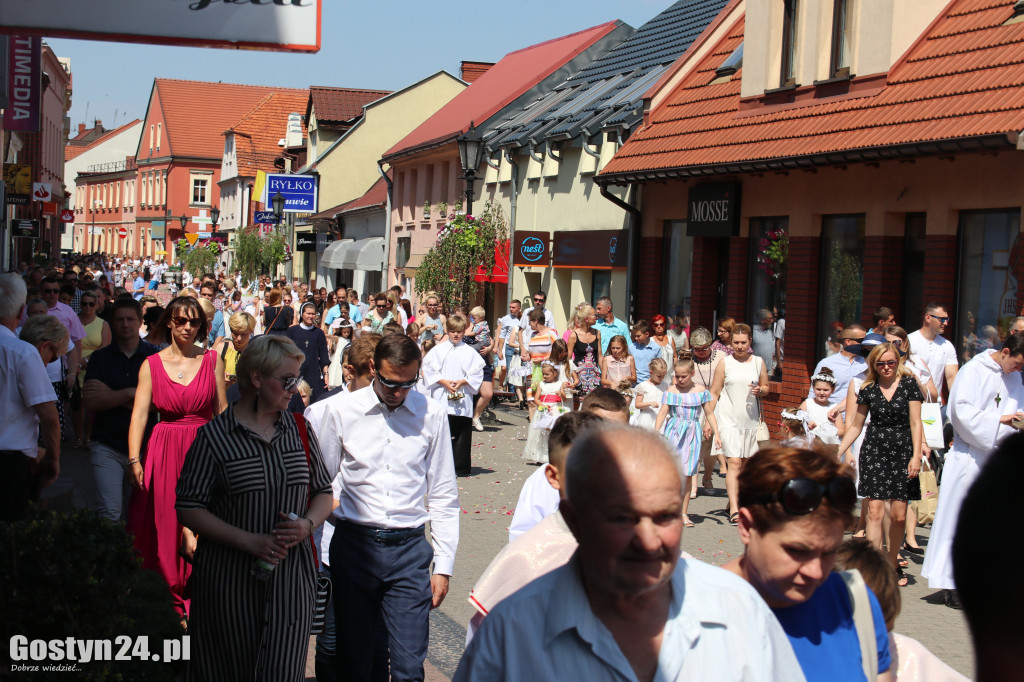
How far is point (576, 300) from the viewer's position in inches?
968

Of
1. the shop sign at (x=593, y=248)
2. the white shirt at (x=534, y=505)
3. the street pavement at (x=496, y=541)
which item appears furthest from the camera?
the shop sign at (x=593, y=248)

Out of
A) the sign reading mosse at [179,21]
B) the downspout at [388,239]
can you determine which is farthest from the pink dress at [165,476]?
the downspout at [388,239]

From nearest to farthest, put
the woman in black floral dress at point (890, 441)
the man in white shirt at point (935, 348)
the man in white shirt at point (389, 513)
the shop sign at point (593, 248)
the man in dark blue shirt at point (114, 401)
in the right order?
the man in white shirt at point (389, 513) → the man in dark blue shirt at point (114, 401) → the woman in black floral dress at point (890, 441) → the man in white shirt at point (935, 348) → the shop sign at point (593, 248)

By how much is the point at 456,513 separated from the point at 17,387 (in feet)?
8.70

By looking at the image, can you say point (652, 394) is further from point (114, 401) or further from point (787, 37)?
point (787, 37)

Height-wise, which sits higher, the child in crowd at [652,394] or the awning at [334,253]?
the awning at [334,253]

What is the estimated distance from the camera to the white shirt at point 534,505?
169 inches

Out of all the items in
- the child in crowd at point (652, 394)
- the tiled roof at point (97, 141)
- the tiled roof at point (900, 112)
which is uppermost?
the tiled roof at point (97, 141)

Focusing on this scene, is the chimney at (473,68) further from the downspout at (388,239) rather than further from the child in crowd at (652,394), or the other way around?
the child in crowd at (652,394)

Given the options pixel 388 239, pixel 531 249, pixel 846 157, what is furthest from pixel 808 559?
pixel 388 239

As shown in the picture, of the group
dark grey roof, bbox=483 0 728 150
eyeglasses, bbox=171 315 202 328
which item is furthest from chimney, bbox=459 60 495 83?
eyeglasses, bbox=171 315 202 328

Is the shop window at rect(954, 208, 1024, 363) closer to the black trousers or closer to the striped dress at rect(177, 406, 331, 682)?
the black trousers

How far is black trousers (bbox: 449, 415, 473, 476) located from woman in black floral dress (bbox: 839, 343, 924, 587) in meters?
5.21

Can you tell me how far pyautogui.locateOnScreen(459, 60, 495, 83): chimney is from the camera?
153 ft
